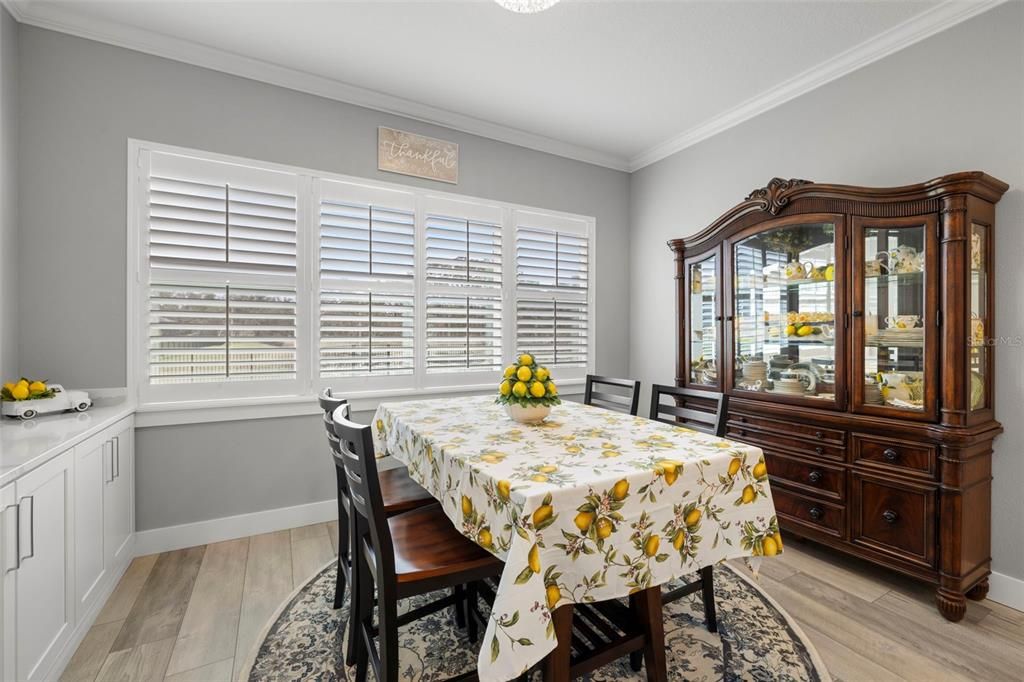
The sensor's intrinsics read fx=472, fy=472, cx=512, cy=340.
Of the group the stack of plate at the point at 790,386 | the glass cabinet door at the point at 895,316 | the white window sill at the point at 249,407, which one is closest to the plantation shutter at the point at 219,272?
the white window sill at the point at 249,407

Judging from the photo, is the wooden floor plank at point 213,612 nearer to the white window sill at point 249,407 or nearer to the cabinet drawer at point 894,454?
the white window sill at point 249,407

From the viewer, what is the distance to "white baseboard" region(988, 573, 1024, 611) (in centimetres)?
208

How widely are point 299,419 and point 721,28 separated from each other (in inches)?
126

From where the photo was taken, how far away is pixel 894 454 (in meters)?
2.18

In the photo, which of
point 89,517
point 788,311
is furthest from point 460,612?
point 788,311

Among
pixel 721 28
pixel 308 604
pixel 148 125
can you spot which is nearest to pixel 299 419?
pixel 308 604

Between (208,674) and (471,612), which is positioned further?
(471,612)

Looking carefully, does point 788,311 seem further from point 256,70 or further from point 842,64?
point 256,70

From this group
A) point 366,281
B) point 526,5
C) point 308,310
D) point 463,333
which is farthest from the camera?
point 463,333

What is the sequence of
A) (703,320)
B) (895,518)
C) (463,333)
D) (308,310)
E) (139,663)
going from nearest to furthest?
(139,663) < (895,518) < (308,310) < (703,320) < (463,333)

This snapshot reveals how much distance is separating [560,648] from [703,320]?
2481 mm

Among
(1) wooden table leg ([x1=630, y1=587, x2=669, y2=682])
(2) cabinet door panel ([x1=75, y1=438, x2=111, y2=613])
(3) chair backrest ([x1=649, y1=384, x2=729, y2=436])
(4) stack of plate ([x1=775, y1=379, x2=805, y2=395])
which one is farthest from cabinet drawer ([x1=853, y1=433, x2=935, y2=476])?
(2) cabinet door panel ([x1=75, y1=438, x2=111, y2=613])

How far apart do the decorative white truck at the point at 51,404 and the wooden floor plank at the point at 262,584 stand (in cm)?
112

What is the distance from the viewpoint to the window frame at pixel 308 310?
2502mm
